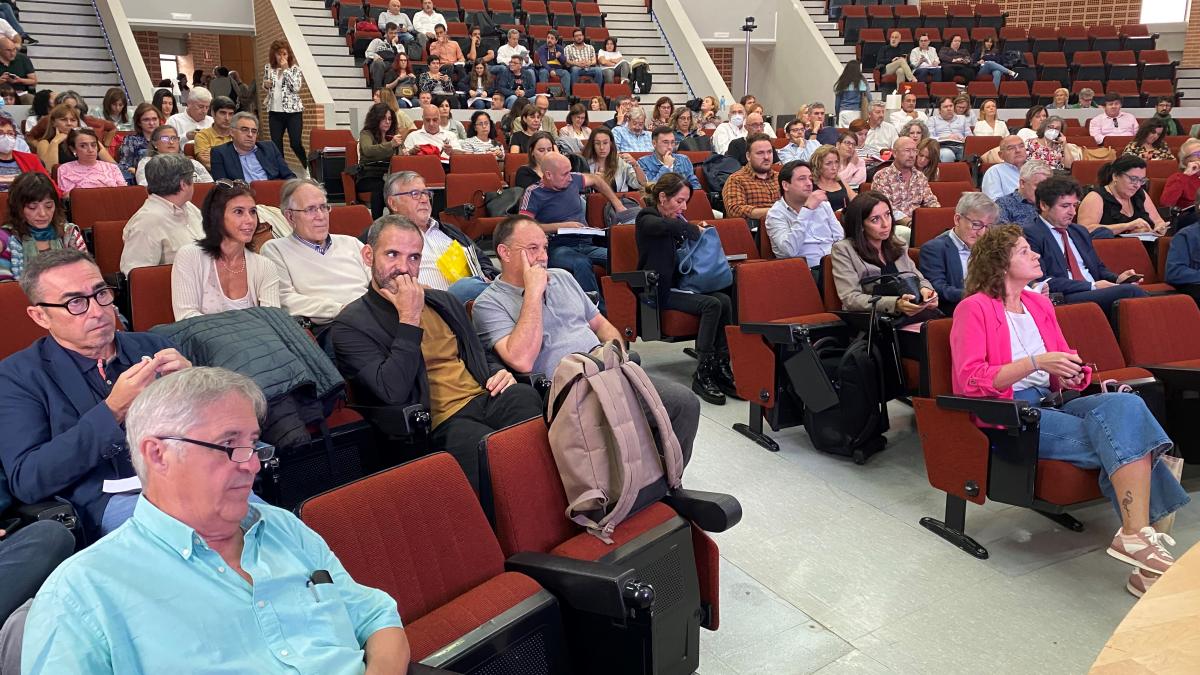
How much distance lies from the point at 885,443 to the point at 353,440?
210 cm

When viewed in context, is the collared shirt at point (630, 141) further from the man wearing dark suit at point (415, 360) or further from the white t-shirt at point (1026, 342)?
the man wearing dark suit at point (415, 360)

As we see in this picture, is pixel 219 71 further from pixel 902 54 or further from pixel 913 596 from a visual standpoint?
pixel 913 596

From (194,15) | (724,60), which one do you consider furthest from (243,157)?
(724,60)

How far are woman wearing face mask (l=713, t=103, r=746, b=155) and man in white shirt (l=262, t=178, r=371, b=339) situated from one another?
5261 mm

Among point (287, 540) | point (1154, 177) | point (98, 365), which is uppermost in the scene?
point (1154, 177)

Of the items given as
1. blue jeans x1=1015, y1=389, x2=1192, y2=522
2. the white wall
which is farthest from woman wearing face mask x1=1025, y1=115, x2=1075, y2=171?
the white wall

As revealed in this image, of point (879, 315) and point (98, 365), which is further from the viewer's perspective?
point (879, 315)

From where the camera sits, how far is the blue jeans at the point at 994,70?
1230cm

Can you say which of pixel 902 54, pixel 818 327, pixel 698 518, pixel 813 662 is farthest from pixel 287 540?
pixel 902 54

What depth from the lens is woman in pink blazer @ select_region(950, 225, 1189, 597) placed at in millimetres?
2490

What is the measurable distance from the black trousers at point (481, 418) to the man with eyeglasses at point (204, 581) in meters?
1.05

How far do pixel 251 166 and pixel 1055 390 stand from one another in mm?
4586

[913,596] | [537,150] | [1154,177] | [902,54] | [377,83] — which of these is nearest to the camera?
[913,596]

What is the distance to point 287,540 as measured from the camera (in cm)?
140
